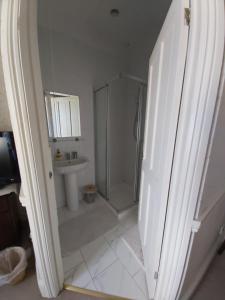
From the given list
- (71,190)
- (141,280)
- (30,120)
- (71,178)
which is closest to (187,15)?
(30,120)

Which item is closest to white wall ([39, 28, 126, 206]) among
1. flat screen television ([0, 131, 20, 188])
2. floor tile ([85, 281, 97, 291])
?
flat screen television ([0, 131, 20, 188])

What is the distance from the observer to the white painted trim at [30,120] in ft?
2.14

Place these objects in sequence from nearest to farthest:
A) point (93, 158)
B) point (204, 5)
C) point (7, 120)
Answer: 1. point (204, 5)
2. point (7, 120)
3. point (93, 158)

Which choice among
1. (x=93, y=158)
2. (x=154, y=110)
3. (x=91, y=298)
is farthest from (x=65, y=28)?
(x=91, y=298)

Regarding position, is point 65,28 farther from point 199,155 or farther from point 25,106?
point 199,155

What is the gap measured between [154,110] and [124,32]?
1483 millimetres

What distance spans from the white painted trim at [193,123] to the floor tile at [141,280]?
48 centimetres

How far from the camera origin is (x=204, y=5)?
56 centimetres

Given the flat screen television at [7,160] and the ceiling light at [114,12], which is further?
the ceiling light at [114,12]

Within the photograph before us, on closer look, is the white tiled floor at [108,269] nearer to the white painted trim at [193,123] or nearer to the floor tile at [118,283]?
the floor tile at [118,283]

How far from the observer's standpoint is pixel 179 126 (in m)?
0.71

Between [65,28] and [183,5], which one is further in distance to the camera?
[65,28]

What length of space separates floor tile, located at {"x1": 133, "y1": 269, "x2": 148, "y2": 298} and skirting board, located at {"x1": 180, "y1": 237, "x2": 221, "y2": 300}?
0.29m

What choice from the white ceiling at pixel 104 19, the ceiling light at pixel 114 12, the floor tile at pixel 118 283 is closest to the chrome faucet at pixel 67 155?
the floor tile at pixel 118 283
